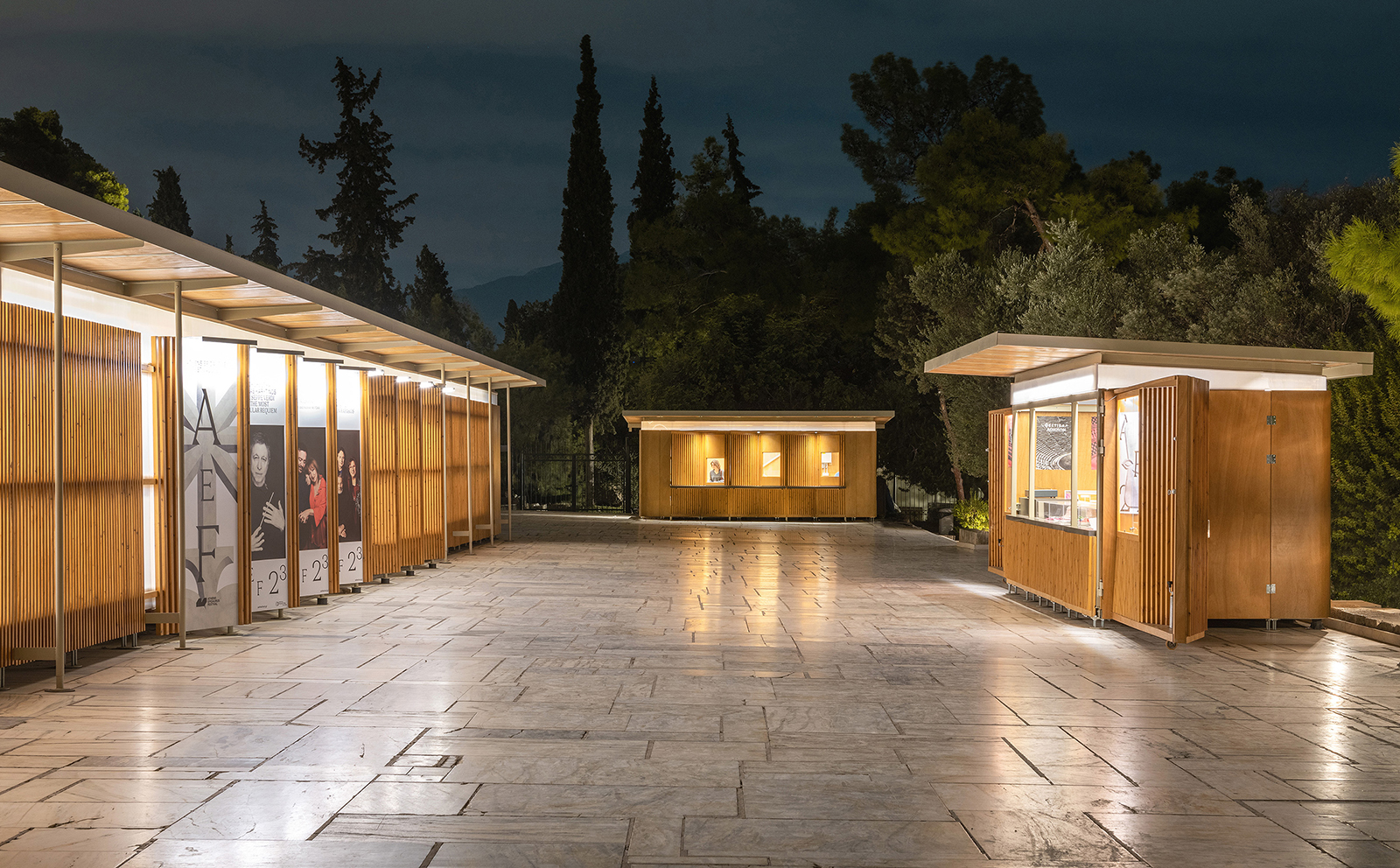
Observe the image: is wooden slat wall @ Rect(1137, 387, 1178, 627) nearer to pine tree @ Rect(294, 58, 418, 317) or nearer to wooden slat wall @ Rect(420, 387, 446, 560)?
wooden slat wall @ Rect(420, 387, 446, 560)

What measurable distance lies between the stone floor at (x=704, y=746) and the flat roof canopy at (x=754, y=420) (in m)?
15.0

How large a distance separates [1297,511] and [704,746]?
6.93 meters

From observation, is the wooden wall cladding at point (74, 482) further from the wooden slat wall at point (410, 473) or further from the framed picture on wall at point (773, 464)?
the framed picture on wall at point (773, 464)

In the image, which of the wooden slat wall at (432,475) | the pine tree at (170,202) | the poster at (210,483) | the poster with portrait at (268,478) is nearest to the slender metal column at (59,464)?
the poster at (210,483)

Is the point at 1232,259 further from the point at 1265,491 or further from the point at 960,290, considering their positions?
the point at 1265,491

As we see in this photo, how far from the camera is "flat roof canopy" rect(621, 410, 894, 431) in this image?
81.6 feet

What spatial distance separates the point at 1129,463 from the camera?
9266 millimetres

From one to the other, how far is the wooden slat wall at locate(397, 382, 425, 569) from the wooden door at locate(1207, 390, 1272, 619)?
9.46 meters

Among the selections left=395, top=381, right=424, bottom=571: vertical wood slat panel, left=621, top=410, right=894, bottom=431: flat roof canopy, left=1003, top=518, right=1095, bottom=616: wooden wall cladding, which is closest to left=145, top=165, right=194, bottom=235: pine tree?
left=621, top=410, right=894, bottom=431: flat roof canopy

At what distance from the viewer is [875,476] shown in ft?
82.5

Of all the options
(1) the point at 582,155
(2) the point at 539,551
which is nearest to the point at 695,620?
(2) the point at 539,551

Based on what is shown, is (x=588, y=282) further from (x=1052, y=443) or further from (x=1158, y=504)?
(x=1158, y=504)

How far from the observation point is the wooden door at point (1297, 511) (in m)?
9.53

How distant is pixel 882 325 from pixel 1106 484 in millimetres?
18131
